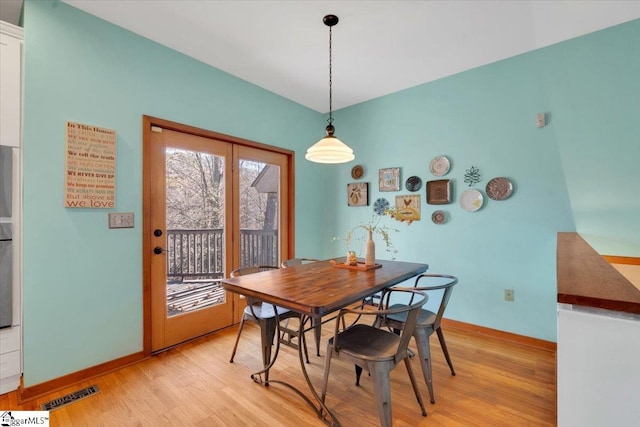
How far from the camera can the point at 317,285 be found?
5.95 ft

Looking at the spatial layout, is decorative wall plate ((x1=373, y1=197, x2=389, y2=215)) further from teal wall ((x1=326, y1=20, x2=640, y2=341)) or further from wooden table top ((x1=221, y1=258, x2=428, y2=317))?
wooden table top ((x1=221, y1=258, x2=428, y2=317))

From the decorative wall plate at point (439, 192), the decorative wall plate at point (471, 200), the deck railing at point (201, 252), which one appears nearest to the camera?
the deck railing at point (201, 252)

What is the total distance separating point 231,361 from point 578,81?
3.85 meters

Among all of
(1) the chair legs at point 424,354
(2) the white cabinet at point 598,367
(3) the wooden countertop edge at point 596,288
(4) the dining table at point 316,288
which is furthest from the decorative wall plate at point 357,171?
(2) the white cabinet at point 598,367

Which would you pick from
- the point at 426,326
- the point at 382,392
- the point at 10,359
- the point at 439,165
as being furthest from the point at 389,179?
the point at 10,359

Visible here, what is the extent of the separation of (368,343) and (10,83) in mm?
2905

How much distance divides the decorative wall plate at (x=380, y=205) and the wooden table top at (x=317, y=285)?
4.03 ft

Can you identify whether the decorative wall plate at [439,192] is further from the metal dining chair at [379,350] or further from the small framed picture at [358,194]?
the metal dining chair at [379,350]

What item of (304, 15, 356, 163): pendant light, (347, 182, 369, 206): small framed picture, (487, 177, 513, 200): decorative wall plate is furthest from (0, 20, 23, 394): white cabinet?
(487, 177, 513, 200): decorative wall plate

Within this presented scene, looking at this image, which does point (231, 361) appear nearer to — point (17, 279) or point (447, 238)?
point (17, 279)

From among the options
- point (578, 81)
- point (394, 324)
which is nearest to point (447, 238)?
point (394, 324)

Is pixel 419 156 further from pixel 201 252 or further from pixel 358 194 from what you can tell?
pixel 201 252

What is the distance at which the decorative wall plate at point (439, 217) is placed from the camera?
315 cm

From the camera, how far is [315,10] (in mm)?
2121
